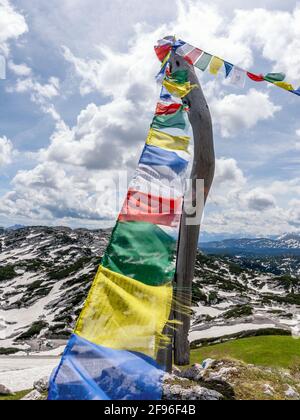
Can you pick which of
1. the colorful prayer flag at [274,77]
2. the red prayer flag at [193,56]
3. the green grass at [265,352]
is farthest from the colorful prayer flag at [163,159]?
the green grass at [265,352]

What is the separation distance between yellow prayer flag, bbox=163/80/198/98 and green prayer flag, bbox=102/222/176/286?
377 centimetres

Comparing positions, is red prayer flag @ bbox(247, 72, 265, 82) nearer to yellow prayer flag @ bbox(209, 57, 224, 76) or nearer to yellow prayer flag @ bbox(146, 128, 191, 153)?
yellow prayer flag @ bbox(209, 57, 224, 76)

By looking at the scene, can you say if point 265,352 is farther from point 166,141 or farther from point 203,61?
point 166,141

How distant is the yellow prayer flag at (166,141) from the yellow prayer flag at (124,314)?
2988 millimetres

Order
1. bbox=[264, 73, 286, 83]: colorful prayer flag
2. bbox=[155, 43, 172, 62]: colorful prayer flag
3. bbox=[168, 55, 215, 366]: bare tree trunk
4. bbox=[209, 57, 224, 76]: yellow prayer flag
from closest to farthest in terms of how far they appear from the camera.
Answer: bbox=[168, 55, 215, 366]: bare tree trunk < bbox=[264, 73, 286, 83]: colorful prayer flag < bbox=[155, 43, 172, 62]: colorful prayer flag < bbox=[209, 57, 224, 76]: yellow prayer flag

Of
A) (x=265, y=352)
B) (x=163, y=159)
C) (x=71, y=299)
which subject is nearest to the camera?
(x=163, y=159)

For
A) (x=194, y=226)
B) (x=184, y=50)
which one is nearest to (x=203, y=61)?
(x=184, y=50)

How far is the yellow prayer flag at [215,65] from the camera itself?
1015 cm

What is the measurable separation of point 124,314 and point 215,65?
24.8 ft

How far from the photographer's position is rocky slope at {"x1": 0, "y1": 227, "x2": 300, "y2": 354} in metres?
59.7

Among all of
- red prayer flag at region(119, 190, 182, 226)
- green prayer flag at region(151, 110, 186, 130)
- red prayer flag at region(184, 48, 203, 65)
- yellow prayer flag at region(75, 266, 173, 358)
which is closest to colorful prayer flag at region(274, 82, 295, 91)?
red prayer flag at region(184, 48, 203, 65)

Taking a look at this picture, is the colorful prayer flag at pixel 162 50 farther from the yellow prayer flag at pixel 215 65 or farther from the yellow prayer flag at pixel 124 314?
the yellow prayer flag at pixel 124 314

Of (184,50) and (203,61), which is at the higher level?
(184,50)

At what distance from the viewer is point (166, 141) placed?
777 cm
